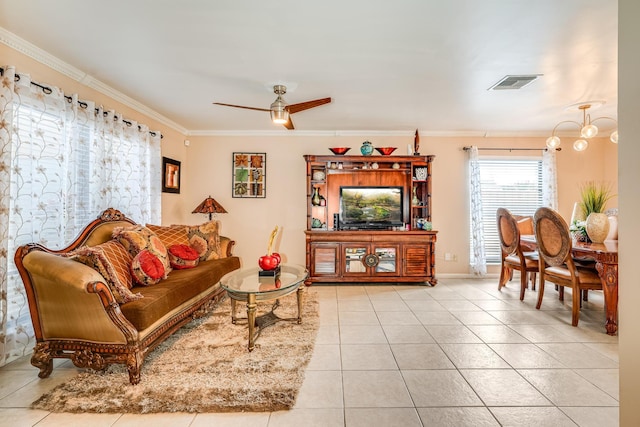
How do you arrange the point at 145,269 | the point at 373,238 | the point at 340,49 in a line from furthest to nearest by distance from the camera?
1. the point at 373,238
2. the point at 145,269
3. the point at 340,49

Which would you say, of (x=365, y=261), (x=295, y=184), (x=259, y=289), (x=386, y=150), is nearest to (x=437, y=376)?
(x=259, y=289)

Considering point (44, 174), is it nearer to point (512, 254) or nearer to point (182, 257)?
point (182, 257)

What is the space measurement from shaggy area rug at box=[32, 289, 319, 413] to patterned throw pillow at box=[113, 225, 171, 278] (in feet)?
2.53

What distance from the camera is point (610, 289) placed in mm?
2799

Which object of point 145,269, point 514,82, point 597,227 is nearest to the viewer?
point 145,269

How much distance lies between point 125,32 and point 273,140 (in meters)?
2.92

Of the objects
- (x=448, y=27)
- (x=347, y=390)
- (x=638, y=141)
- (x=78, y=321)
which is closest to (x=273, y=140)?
(x=448, y=27)

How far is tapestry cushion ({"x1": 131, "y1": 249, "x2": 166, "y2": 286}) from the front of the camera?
8.52ft

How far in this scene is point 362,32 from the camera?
7.09 ft

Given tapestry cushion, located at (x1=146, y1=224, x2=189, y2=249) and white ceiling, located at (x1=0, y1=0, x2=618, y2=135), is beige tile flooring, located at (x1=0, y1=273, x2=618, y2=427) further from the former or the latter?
white ceiling, located at (x1=0, y1=0, x2=618, y2=135)

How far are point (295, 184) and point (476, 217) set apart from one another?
3.02 metres

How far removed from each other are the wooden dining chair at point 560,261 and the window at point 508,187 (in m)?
1.70

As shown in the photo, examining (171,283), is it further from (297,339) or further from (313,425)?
(313,425)

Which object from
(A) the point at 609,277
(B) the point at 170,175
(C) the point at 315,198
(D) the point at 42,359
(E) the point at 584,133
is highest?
(E) the point at 584,133
